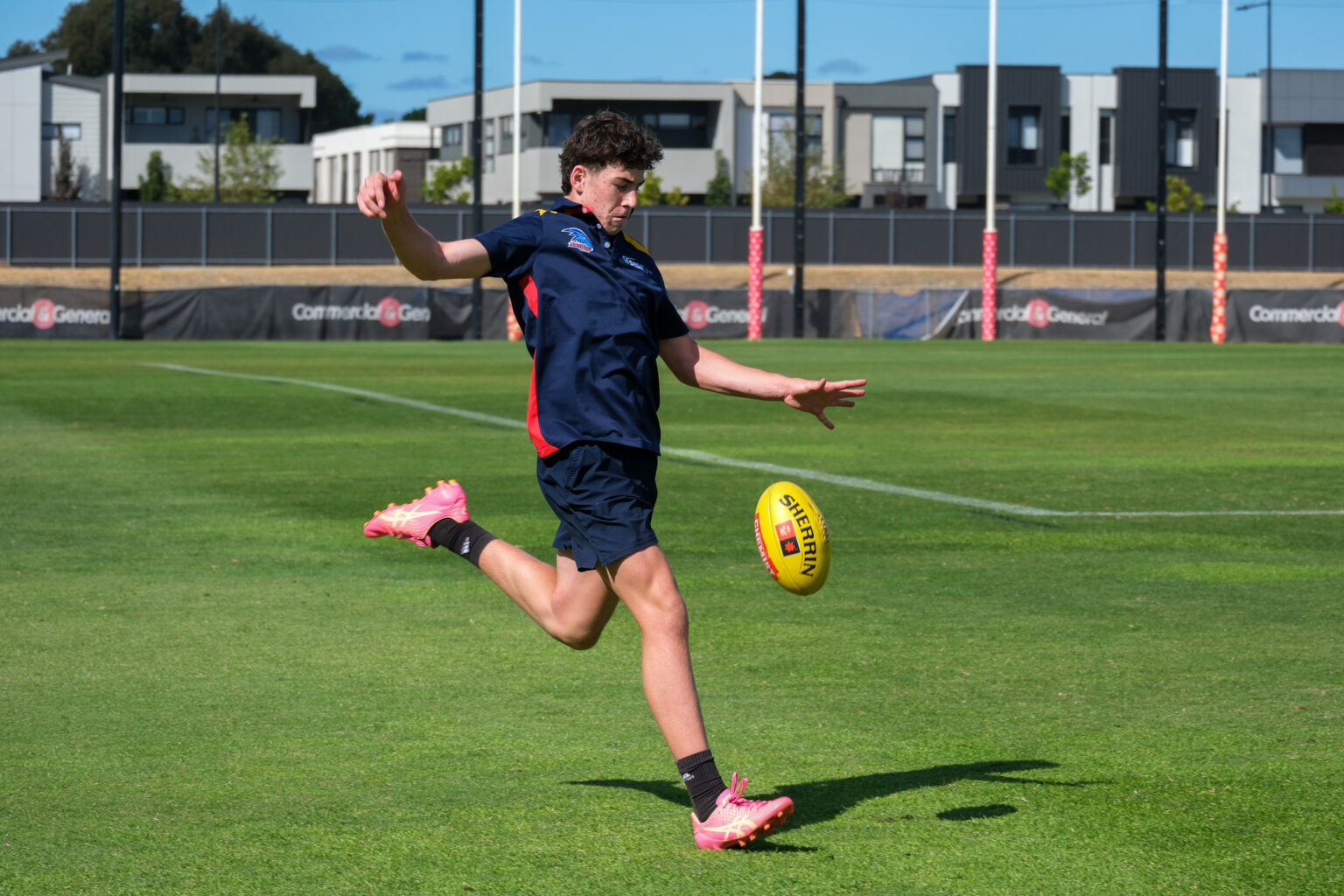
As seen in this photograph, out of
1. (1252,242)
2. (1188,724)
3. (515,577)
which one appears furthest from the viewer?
(1252,242)

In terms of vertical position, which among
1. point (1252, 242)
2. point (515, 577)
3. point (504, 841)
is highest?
point (1252, 242)

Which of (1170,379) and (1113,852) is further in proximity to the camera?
(1170,379)

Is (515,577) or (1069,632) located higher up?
(515,577)

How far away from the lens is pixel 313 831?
4867 mm

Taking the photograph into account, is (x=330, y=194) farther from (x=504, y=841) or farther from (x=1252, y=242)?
(x=504, y=841)

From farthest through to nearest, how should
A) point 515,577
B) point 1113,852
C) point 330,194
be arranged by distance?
point 330,194 → point 515,577 → point 1113,852

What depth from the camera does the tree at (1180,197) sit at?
8950 cm

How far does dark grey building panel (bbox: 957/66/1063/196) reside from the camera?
92625mm

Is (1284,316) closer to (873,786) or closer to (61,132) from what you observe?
(873,786)

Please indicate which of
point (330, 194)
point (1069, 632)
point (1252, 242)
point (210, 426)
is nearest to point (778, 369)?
point (210, 426)

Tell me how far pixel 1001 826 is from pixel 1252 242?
7018 centimetres

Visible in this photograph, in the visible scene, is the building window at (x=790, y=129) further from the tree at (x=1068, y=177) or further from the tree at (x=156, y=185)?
the tree at (x=156, y=185)

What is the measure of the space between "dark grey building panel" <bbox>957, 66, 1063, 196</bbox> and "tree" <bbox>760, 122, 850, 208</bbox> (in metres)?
9.43

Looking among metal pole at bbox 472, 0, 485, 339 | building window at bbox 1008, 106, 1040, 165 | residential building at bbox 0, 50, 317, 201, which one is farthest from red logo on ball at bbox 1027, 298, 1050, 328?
residential building at bbox 0, 50, 317, 201
